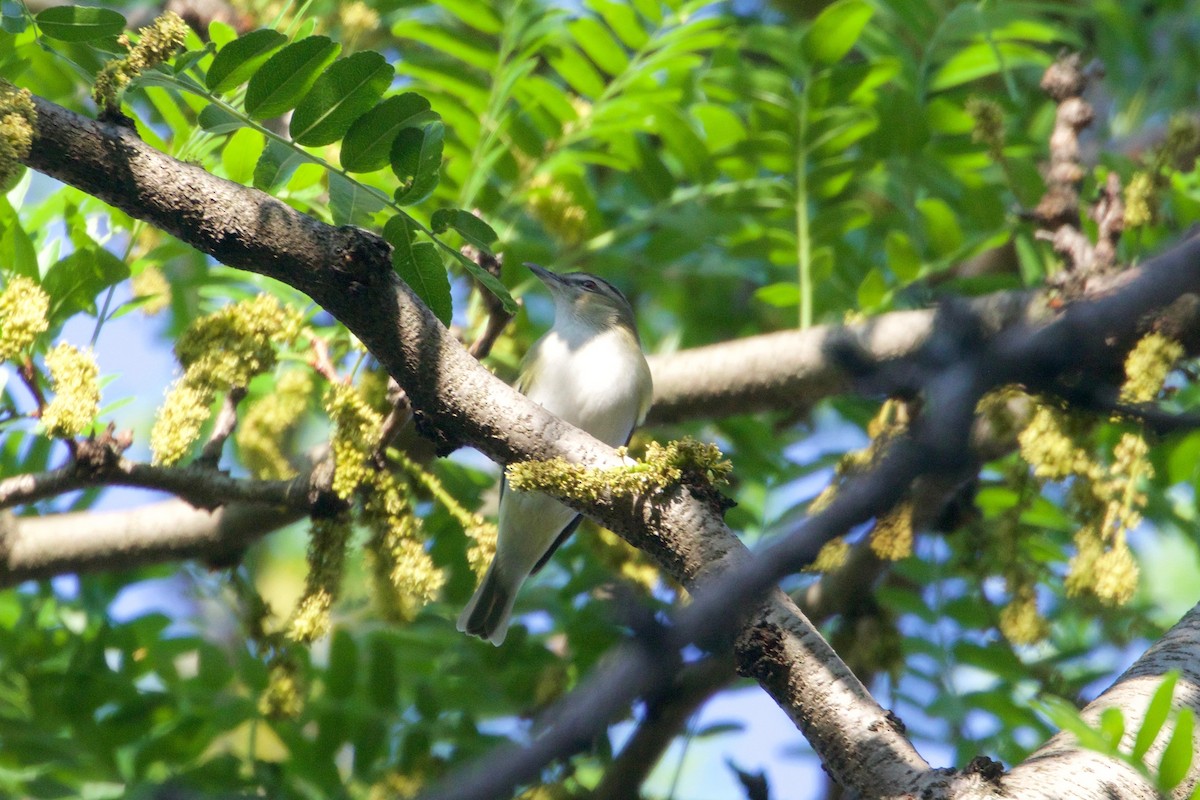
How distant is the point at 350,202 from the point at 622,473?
1028mm

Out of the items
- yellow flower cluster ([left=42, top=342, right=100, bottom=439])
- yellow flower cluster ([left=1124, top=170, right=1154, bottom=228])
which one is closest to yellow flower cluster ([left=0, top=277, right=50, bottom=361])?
yellow flower cluster ([left=42, top=342, right=100, bottom=439])

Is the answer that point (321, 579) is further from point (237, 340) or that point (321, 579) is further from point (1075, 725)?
point (1075, 725)

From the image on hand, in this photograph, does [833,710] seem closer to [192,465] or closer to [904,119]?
[192,465]

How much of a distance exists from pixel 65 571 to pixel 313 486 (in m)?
1.32

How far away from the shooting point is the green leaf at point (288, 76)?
281 cm

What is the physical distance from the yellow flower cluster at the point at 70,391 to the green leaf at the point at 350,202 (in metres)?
0.68

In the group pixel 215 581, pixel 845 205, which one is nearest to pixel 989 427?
pixel 845 205

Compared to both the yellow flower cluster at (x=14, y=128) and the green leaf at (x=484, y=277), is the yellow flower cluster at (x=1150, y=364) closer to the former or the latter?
the green leaf at (x=484, y=277)

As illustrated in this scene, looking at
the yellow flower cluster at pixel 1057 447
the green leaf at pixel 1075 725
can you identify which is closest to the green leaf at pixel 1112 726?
the green leaf at pixel 1075 725

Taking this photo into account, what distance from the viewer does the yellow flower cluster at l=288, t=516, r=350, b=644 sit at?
9.63 ft

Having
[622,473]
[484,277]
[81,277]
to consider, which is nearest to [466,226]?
[484,277]

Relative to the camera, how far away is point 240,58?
281 cm

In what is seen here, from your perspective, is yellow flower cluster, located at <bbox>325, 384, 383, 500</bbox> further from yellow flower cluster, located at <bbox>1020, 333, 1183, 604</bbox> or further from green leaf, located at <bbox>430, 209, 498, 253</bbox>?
yellow flower cluster, located at <bbox>1020, 333, 1183, 604</bbox>

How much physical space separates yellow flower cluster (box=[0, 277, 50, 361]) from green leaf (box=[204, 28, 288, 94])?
0.67m
